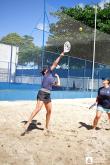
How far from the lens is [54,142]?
9453 millimetres

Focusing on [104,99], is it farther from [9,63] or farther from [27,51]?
[27,51]

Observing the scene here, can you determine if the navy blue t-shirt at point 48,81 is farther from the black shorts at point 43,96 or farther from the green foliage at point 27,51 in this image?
the green foliage at point 27,51

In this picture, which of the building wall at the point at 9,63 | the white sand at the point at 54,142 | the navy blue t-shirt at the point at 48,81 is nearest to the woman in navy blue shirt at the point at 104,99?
the white sand at the point at 54,142

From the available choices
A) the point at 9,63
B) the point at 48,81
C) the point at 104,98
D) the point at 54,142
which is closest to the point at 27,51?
the point at 9,63

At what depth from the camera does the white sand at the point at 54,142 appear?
324 inches

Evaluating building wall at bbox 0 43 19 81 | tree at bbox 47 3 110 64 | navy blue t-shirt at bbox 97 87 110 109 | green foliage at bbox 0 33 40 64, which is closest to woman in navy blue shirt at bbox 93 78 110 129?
navy blue t-shirt at bbox 97 87 110 109

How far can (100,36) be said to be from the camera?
31266 millimetres

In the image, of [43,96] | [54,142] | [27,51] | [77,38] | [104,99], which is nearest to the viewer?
[54,142]

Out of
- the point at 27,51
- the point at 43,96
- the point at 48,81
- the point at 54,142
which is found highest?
the point at 27,51

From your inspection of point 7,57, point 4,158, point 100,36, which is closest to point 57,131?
point 4,158

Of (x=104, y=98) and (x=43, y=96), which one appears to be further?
(x=104, y=98)

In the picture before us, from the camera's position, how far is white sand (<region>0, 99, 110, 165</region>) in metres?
8.23

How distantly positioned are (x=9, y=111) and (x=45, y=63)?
1239 centimetres

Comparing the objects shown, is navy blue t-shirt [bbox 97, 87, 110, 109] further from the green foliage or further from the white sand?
the green foliage
